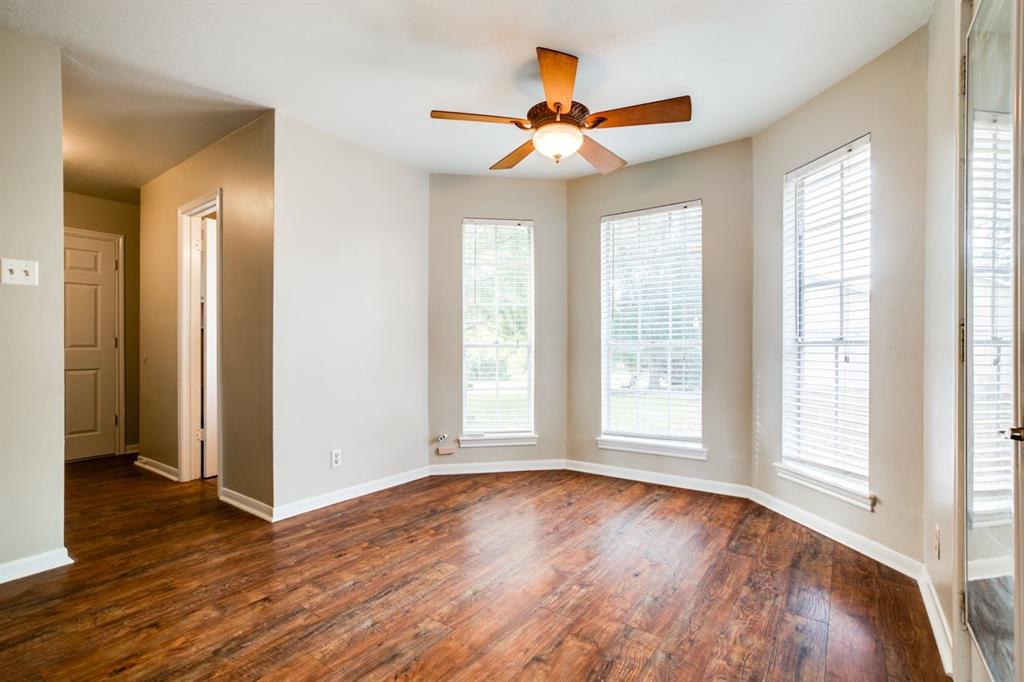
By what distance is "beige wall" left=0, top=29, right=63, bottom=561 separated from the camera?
2225 millimetres

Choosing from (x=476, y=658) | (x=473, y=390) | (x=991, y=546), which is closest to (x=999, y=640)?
(x=991, y=546)


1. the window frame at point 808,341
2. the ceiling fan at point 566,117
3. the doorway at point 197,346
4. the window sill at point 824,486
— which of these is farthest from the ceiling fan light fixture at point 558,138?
the doorway at point 197,346

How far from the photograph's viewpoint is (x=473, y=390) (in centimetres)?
421

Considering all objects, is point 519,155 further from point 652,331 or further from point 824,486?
point 824,486

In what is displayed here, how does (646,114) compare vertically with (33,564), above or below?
above

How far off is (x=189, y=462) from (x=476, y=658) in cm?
353

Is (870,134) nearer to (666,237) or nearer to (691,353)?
(666,237)

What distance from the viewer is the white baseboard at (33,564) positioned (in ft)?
7.30

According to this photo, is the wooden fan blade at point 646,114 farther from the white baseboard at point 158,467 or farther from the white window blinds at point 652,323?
the white baseboard at point 158,467

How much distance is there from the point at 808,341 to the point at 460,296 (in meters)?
2.67

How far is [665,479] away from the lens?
380 centimetres

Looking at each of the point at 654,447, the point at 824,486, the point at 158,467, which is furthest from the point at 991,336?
the point at 158,467

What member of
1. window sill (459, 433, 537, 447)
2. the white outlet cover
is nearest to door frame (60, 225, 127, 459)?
the white outlet cover

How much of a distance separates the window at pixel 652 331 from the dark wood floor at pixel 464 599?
0.76m
